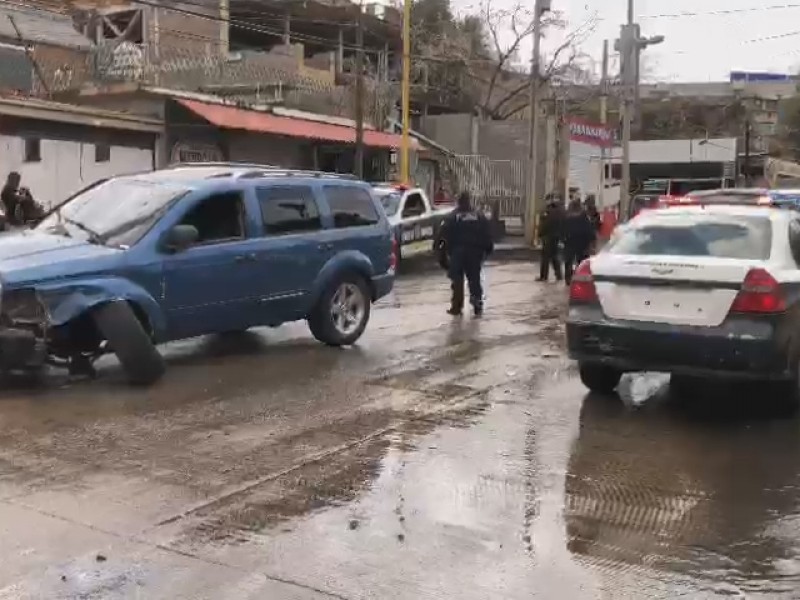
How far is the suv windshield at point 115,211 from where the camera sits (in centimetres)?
887

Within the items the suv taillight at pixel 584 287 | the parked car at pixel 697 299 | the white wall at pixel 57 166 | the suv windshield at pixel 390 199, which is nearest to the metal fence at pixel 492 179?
the white wall at pixel 57 166

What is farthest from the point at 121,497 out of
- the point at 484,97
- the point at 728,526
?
the point at 484,97

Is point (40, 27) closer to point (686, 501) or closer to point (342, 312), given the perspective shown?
point (342, 312)

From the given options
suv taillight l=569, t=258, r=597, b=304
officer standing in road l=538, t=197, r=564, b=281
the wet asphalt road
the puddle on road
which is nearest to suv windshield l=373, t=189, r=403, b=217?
officer standing in road l=538, t=197, r=564, b=281

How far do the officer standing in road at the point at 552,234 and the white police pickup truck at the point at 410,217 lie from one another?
2431 millimetres

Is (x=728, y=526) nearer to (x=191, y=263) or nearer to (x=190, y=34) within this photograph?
(x=191, y=263)

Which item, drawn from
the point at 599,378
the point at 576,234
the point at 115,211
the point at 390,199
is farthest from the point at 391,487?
the point at 390,199

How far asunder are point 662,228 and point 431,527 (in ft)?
13.0

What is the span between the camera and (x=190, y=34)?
111 ft

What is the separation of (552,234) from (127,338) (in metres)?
11.7

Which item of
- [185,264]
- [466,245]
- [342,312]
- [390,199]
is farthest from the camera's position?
[390,199]

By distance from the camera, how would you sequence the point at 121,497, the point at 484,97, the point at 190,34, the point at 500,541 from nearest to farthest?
1. the point at 500,541
2. the point at 121,497
3. the point at 190,34
4. the point at 484,97

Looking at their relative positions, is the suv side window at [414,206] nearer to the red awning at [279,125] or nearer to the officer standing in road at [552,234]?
the officer standing in road at [552,234]

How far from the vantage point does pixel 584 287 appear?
7.96 m
